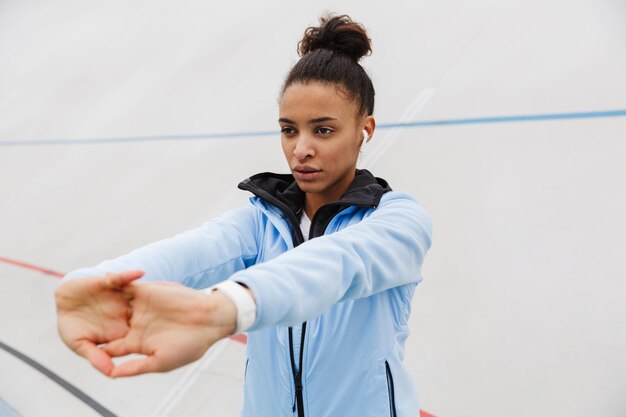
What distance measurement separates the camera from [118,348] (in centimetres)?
53

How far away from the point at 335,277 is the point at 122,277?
0.76 ft

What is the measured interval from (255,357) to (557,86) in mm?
1617

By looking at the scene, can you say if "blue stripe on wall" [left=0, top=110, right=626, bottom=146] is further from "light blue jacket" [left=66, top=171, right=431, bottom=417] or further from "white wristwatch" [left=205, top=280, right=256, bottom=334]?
"white wristwatch" [left=205, top=280, right=256, bottom=334]

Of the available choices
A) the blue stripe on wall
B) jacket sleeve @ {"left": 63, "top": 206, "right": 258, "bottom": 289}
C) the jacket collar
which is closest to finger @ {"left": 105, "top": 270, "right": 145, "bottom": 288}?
jacket sleeve @ {"left": 63, "top": 206, "right": 258, "bottom": 289}

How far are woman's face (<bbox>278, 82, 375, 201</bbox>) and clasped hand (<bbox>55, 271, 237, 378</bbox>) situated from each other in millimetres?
345

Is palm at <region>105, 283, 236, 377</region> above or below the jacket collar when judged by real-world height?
below

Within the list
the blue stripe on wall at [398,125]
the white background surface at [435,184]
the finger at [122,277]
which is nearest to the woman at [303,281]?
the finger at [122,277]

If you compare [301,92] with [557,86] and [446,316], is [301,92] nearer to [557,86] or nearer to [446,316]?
[446,316]

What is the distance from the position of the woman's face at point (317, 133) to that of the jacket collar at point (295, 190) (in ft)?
0.08

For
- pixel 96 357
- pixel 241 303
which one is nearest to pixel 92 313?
pixel 96 357

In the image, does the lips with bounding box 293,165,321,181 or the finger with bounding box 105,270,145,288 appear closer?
the finger with bounding box 105,270,145,288

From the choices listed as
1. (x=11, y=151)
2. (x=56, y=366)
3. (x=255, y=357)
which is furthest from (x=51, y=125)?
(x=255, y=357)

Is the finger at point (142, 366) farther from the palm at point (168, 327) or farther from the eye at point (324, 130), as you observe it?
the eye at point (324, 130)

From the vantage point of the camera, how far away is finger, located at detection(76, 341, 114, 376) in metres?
0.51
